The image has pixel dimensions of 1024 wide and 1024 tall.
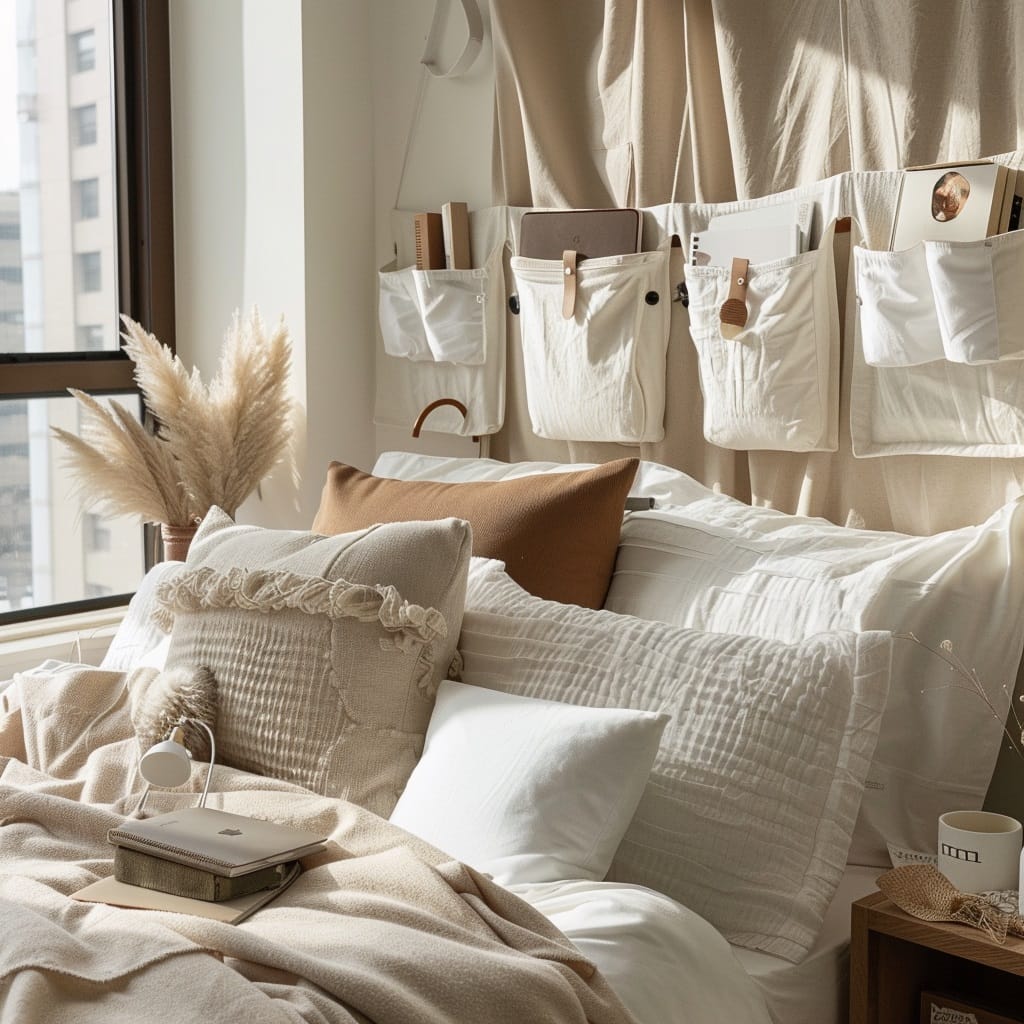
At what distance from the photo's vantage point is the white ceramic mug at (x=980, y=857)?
1523 millimetres

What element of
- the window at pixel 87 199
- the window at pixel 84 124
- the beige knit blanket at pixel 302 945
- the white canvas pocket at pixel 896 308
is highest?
the window at pixel 84 124

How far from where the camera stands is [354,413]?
9.65 feet

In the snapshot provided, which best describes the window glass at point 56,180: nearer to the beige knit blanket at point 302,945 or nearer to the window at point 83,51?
the window at point 83,51

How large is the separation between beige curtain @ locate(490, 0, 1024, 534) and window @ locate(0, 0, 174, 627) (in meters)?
1.00

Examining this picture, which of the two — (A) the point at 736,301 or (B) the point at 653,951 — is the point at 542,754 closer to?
(B) the point at 653,951

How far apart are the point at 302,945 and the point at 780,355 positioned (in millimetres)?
1273

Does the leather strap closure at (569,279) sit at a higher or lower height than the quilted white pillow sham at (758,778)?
higher

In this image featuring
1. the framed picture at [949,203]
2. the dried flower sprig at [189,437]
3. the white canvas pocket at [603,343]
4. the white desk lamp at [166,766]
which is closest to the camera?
the white desk lamp at [166,766]

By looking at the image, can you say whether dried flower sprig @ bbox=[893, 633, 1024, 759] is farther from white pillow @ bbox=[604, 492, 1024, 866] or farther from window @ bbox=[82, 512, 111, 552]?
window @ bbox=[82, 512, 111, 552]

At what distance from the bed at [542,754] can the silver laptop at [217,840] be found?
51 mm

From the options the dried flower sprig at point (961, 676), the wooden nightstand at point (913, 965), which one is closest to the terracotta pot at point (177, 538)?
the dried flower sprig at point (961, 676)

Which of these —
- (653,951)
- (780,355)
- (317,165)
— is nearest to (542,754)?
(653,951)

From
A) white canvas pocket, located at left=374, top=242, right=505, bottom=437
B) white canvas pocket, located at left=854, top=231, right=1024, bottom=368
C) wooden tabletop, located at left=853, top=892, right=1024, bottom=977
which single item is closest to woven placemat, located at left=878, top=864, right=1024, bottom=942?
wooden tabletop, located at left=853, top=892, right=1024, bottom=977

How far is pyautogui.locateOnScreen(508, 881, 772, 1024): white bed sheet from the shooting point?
1297mm
